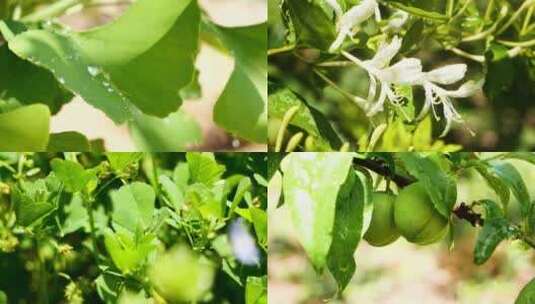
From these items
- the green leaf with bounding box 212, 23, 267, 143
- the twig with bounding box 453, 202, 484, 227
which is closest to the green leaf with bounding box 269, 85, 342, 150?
the green leaf with bounding box 212, 23, 267, 143

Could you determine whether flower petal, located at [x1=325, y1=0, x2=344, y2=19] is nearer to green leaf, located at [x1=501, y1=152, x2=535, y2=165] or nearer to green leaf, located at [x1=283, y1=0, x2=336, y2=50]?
green leaf, located at [x1=283, y1=0, x2=336, y2=50]

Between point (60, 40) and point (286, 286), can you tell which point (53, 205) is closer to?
point (60, 40)

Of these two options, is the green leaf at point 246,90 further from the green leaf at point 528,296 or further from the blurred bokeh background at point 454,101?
the green leaf at point 528,296

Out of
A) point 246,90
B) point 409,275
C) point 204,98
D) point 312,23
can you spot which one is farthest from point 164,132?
point 409,275

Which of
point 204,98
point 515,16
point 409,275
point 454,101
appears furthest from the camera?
point 409,275

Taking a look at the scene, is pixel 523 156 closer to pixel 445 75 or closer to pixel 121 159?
pixel 445 75

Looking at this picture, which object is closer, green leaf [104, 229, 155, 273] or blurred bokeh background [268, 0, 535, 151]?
green leaf [104, 229, 155, 273]

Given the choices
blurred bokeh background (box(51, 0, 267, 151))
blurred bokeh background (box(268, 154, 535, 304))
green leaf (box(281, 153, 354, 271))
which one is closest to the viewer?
green leaf (box(281, 153, 354, 271))

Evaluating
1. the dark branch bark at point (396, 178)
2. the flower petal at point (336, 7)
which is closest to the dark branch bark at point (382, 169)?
the dark branch bark at point (396, 178)
